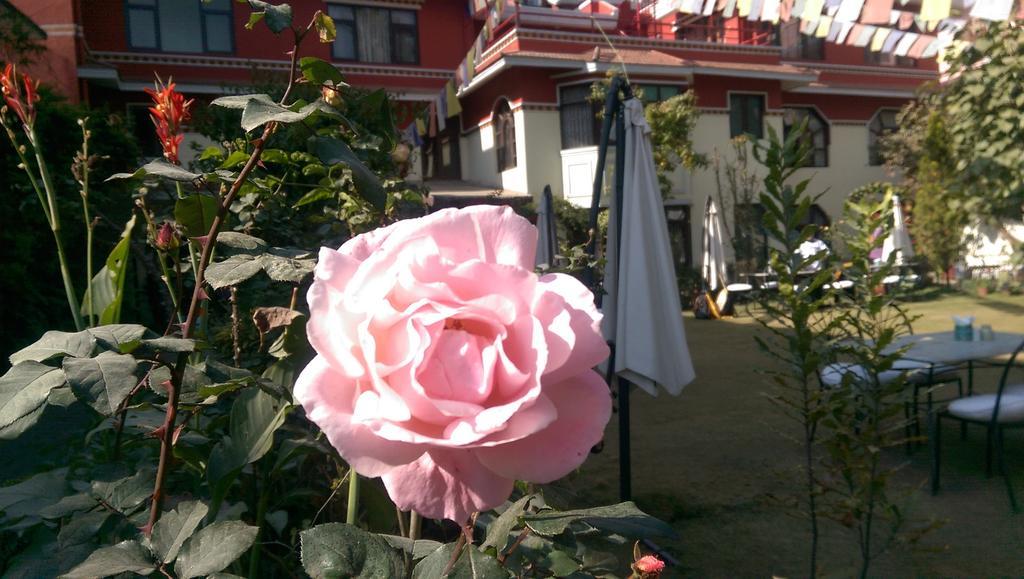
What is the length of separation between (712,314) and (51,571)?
13392 millimetres

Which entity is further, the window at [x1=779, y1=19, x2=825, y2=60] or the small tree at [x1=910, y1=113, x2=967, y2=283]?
the window at [x1=779, y1=19, x2=825, y2=60]

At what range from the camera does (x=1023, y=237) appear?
1410 centimetres

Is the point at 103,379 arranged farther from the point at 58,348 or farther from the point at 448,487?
the point at 448,487

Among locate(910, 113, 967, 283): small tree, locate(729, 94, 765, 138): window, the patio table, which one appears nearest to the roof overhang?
locate(729, 94, 765, 138): window

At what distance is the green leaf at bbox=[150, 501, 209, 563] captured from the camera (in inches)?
30.2

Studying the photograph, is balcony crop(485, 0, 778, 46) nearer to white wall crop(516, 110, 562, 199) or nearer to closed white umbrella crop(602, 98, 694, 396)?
white wall crop(516, 110, 562, 199)

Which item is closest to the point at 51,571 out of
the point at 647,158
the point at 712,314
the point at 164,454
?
the point at 164,454

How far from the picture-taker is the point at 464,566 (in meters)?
0.59

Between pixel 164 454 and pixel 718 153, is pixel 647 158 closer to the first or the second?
pixel 164 454

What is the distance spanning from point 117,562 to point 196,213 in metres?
0.44

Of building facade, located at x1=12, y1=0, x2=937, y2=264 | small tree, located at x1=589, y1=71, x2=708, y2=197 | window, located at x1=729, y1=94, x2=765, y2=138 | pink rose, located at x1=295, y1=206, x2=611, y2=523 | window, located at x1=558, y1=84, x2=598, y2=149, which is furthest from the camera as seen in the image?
window, located at x1=729, y1=94, x2=765, y2=138

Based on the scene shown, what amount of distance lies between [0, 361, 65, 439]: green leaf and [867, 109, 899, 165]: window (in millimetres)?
22252

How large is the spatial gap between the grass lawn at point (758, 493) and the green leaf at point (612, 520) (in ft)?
4.06

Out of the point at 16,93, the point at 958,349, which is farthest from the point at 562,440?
the point at 958,349
